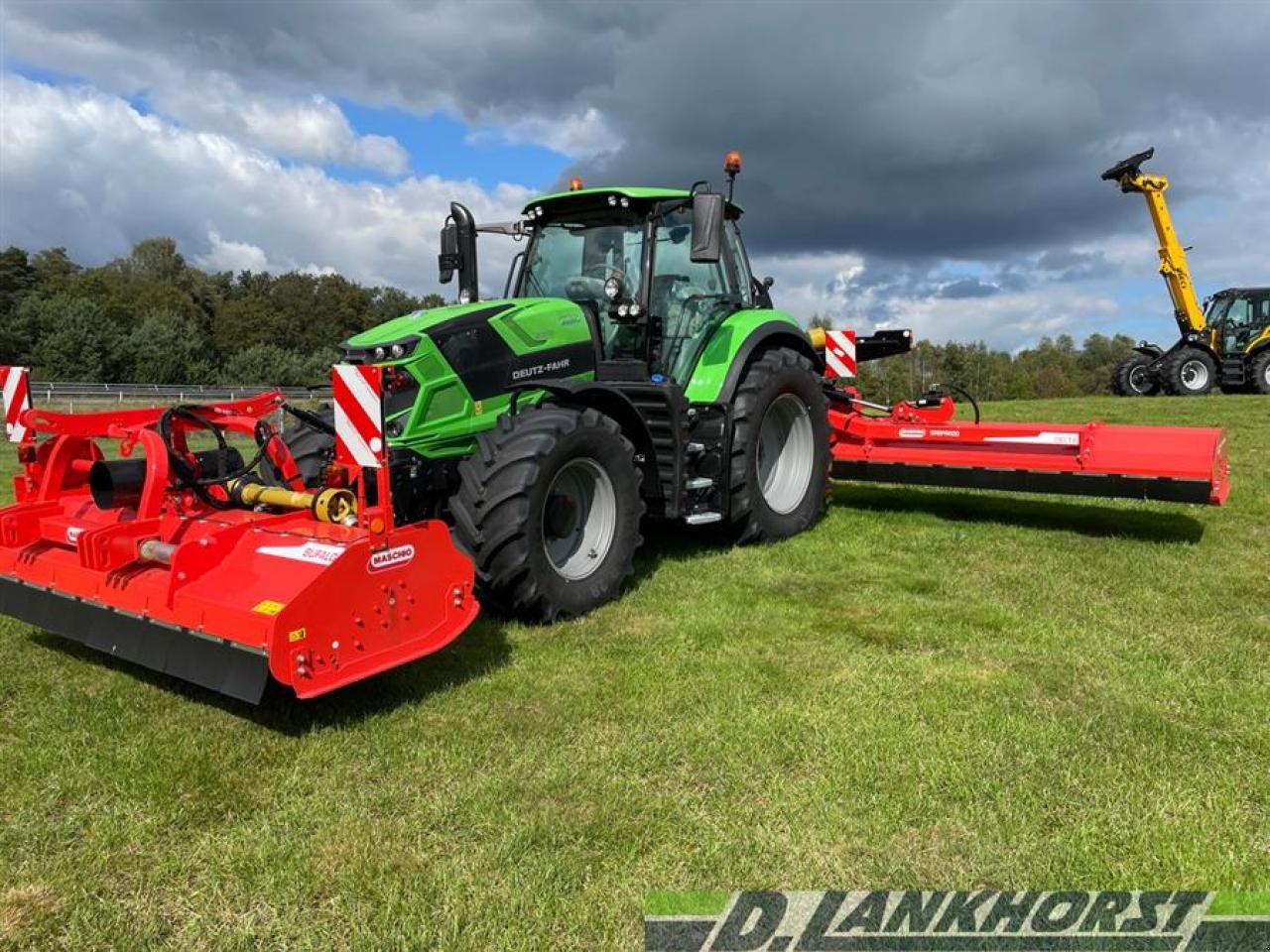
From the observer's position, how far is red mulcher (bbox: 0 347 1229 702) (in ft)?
11.4

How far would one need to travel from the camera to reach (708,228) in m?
5.39

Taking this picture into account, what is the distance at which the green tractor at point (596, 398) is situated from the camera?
471 centimetres

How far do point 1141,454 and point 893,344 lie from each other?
2832mm

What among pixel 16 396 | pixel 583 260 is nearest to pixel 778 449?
pixel 583 260

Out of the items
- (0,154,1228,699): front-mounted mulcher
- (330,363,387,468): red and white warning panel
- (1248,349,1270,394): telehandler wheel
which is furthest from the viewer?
(1248,349,1270,394): telehandler wheel

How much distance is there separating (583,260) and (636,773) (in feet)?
13.1

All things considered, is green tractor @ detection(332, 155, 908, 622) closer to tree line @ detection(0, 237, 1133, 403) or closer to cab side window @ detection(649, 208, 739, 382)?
cab side window @ detection(649, 208, 739, 382)

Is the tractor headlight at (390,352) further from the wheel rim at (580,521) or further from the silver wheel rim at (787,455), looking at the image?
the silver wheel rim at (787,455)

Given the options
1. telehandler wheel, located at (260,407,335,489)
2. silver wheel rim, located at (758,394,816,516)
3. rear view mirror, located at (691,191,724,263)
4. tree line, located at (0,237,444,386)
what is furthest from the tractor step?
tree line, located at (0,237,444,386)

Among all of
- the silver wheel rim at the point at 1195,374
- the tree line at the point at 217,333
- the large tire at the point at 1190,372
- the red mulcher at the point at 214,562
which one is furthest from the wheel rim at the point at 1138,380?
the red mulcher at the point at 214,562

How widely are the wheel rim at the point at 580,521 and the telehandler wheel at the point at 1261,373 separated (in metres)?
19.8

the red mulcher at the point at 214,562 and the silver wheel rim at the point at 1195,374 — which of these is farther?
the silver wheel rim at the point at 1195,374

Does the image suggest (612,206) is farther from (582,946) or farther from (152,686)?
(582,946)

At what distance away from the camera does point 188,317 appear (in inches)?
2793
